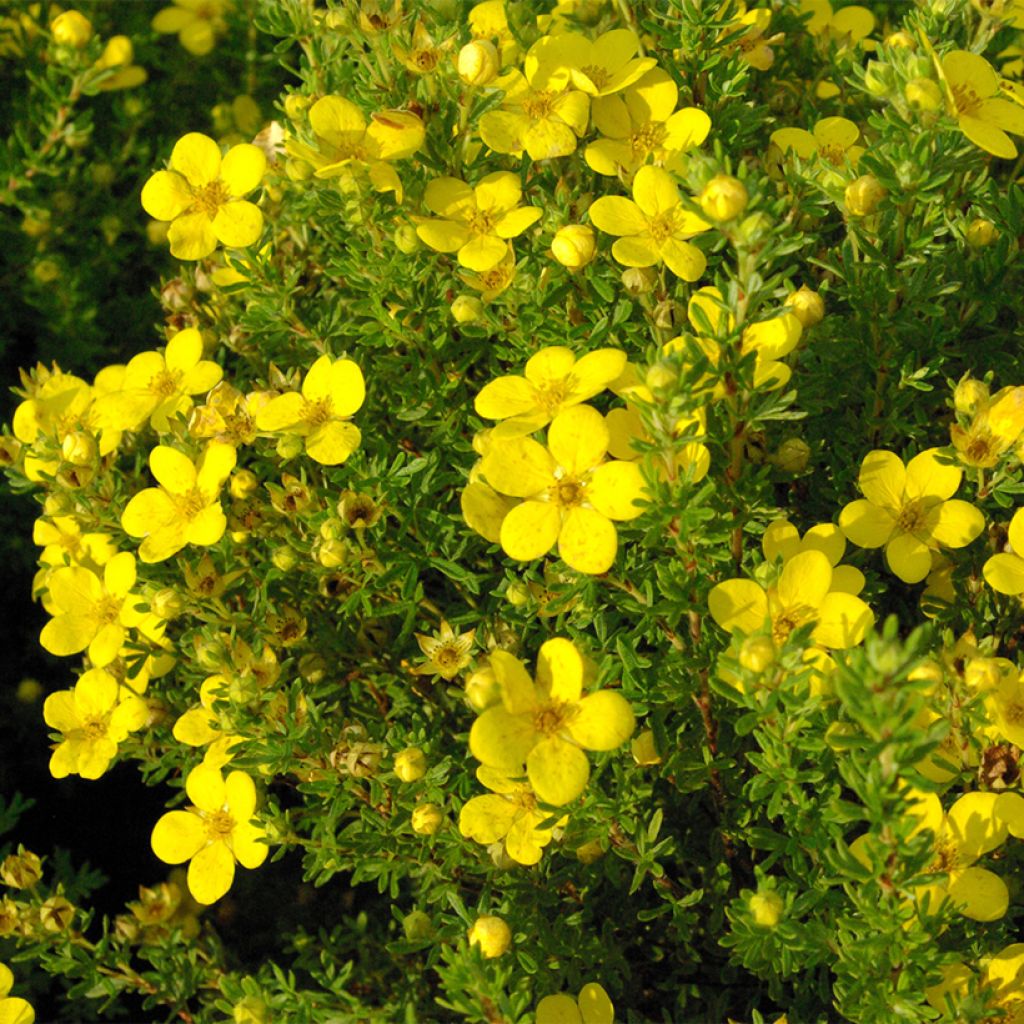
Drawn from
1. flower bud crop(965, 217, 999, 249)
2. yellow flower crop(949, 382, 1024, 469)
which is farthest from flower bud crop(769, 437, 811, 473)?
flower bud crop(965, 217, 999, 249)

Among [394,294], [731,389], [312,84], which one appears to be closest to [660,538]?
[731,389]

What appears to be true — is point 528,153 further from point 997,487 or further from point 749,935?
point 749,935

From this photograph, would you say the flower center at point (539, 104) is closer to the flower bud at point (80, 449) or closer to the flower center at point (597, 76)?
the flower center at point (597, 76)

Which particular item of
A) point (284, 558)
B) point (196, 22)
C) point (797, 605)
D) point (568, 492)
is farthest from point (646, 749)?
point (196, 22)

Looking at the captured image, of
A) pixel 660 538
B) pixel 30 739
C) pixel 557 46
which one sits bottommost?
pixel 30 739

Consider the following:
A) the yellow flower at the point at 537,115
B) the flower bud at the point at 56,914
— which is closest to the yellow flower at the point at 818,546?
the yellow flower at the point at 537,115
